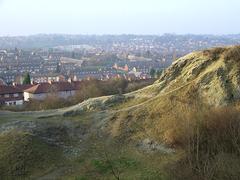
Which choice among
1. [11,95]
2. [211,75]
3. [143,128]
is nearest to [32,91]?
[11,95]

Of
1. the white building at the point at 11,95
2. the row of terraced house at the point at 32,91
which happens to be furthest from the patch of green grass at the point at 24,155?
the white building at the point at 11,95

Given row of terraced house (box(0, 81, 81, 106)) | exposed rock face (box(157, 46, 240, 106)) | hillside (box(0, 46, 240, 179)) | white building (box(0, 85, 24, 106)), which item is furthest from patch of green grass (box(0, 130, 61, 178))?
white building (box(0, 85, 24, 106))

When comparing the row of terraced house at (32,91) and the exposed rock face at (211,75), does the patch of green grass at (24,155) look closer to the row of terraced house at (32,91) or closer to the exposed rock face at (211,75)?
the exposed rock face at (211,75)

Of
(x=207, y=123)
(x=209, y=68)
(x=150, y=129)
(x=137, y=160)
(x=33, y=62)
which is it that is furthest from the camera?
(x=33, y=62)

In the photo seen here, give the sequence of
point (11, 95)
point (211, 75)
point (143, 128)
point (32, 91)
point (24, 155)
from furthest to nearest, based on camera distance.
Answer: point (32, 91), point (11, 95), point (211, 75), point (143, 128), point (24, 155)

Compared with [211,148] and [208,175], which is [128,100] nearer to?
[211,148]

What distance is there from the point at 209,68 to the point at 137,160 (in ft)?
25.4

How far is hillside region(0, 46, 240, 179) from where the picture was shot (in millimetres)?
16953

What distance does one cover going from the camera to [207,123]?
17.2m

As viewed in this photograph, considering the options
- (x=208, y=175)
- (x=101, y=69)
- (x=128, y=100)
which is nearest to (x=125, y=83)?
(x=128, y=100)

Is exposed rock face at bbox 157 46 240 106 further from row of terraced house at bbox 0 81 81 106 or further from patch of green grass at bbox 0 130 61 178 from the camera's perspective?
row of terraced house at bbox 0 81 81 106

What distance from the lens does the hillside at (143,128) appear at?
16953 millimetres

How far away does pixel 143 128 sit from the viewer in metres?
21.4

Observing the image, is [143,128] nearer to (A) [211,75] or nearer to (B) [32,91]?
(A) [211,75]
